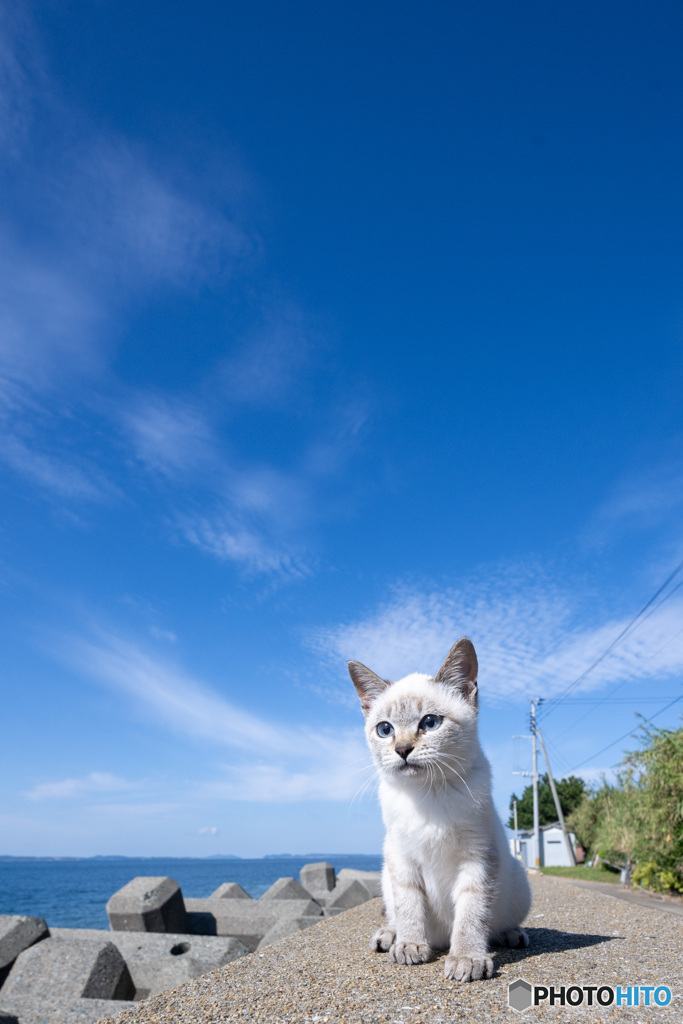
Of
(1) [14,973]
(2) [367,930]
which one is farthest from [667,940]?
(1) [14,973]

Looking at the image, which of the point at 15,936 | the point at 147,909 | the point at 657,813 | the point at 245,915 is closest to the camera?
the point at 15,936

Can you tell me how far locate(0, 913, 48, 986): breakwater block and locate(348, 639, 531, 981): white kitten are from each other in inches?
229

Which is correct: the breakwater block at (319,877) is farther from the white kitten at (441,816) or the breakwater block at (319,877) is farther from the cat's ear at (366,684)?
the cat's ear at (366,684)

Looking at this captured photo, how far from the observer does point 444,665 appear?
4109 millimetres

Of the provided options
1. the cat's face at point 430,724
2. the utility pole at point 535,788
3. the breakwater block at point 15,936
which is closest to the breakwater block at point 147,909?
the breakwater block at point 15,936

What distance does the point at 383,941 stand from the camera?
464 centimetres

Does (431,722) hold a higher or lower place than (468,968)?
higher

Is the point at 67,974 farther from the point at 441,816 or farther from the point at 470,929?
the point at 441,816

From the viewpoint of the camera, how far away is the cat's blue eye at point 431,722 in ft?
13.0

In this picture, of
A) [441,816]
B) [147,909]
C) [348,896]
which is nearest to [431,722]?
[441,816]

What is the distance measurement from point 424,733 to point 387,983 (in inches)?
Answer: 56.2

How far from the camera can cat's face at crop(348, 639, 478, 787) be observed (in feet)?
12.8

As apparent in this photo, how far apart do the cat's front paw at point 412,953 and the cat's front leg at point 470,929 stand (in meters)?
0.26

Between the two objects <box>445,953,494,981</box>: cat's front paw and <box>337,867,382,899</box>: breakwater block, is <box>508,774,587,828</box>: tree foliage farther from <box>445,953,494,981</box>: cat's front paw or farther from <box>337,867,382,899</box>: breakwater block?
<box>445,953,494,981</box>: cat's front paw
